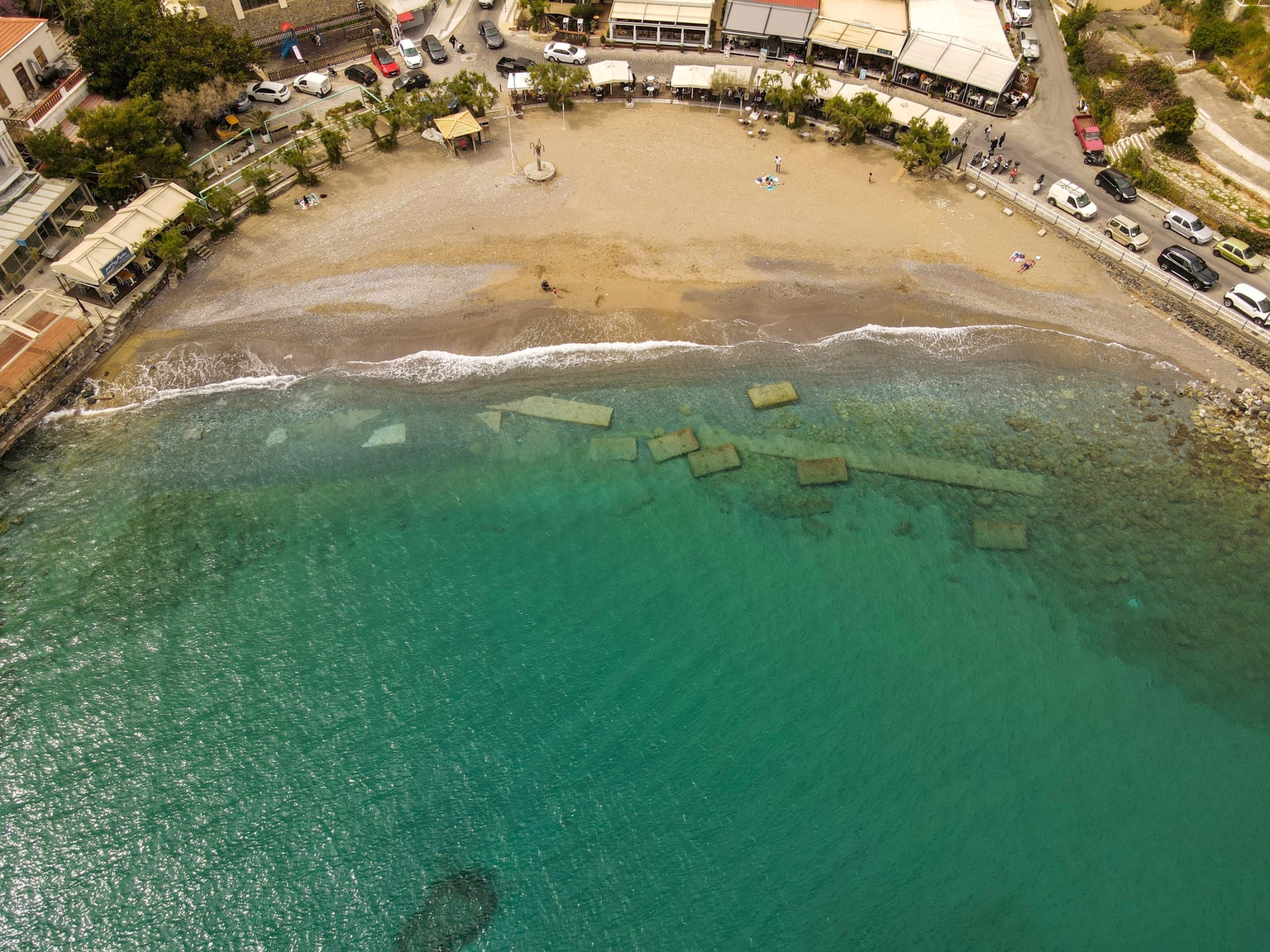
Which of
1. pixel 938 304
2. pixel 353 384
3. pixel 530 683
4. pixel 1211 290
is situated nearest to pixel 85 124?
pixel 353 384

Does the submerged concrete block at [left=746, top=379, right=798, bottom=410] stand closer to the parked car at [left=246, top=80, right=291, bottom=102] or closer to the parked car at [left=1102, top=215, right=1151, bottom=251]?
the parked car at [left=1102, top=215, right=1151, bottom=251]

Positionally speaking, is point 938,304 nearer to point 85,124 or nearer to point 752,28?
point 752,28

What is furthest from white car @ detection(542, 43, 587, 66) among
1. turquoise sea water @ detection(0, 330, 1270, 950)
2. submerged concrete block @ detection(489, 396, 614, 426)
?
submerged concrete block @ detection(489, 396, 614, 426)

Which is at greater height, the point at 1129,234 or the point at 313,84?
the point at 1129,234

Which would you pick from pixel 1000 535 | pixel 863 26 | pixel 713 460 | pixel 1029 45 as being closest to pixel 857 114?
pixel 863 26

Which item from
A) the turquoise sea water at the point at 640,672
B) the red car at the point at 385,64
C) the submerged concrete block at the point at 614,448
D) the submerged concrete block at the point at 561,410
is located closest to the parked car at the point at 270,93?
the red car at the point at 385,64

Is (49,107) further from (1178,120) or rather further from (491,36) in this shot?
(1178,120)
